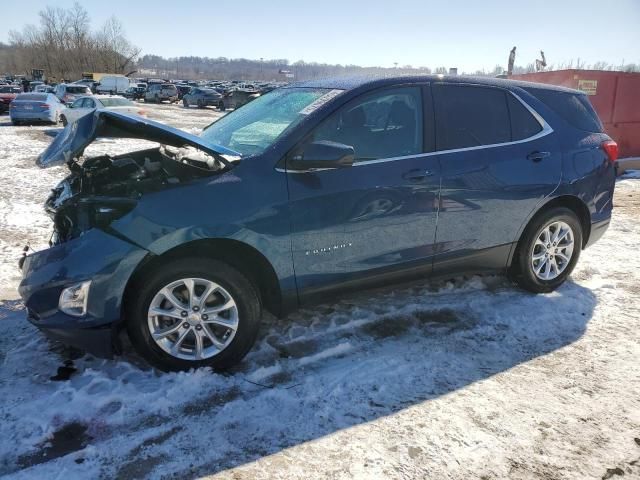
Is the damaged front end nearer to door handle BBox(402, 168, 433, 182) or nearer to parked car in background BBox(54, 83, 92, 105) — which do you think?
door handle BBox(402, 168, 433, 182)

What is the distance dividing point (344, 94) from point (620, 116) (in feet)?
35.5

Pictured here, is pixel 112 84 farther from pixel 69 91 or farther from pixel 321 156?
pixel 321 156

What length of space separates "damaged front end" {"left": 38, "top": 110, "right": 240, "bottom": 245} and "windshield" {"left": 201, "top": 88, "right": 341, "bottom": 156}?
272 millimetres

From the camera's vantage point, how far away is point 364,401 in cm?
287

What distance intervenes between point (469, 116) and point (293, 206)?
1672 millimetres

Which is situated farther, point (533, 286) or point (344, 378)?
point (533, 286)

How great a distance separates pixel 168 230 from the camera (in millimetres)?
2852

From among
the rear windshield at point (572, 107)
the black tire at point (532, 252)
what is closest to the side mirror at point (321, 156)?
the black tire at point (532, 252)

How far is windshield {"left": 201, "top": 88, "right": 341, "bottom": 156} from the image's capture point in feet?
11.0

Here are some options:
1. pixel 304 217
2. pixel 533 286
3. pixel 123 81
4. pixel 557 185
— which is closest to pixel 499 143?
pixel 557 185

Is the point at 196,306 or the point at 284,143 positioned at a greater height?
the point at 284,143

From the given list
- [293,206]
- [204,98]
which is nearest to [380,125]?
[293,206]

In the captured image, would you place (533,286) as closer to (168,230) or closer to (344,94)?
(344,94)

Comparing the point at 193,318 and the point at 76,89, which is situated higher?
the point at 76,89
